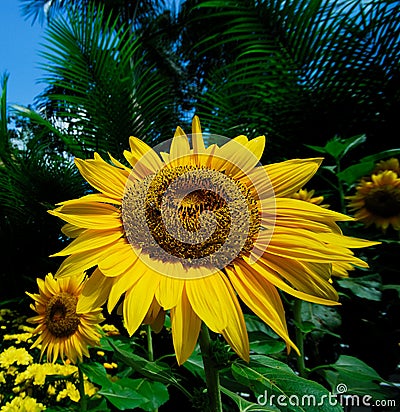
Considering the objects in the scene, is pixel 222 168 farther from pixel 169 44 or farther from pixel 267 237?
pixel 169 44

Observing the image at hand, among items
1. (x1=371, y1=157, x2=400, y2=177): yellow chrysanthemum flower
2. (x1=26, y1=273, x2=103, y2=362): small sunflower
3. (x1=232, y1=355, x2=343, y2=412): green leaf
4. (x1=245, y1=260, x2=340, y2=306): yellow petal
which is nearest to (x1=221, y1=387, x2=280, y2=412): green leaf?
(x1=232, y1=355, x2=343, y2=412): green leaf

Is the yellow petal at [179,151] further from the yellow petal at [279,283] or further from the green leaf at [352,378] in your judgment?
the green leaf at [352,378]

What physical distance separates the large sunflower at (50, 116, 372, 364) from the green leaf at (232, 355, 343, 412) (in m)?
0.05

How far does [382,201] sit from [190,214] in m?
0.78

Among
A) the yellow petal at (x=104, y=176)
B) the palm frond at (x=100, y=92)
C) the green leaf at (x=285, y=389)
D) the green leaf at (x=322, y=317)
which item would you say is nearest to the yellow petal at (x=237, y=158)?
the yellow petal at (x=104, y=176)

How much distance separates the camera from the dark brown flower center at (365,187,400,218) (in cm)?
106

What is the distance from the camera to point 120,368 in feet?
2.84

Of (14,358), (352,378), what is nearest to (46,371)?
(14,358)

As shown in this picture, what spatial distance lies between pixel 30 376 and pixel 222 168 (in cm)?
95

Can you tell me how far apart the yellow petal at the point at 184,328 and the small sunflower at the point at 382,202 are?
0.82 m

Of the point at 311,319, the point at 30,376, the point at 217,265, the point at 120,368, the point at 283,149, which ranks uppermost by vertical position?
the point at 283,149

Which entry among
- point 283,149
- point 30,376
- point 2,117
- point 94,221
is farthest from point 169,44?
point 94,221

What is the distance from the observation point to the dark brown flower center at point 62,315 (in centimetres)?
75

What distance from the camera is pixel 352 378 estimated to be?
69 cm
